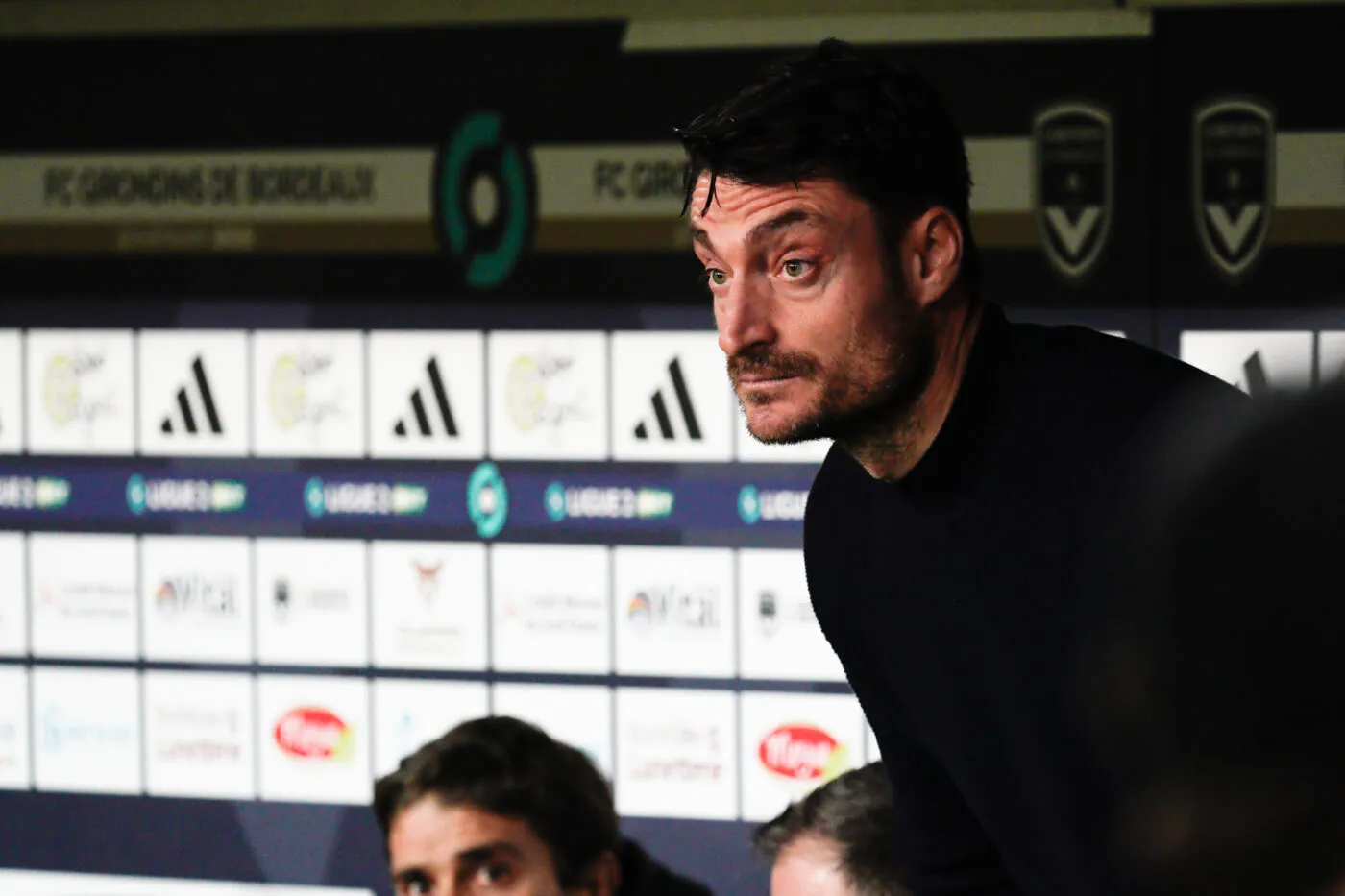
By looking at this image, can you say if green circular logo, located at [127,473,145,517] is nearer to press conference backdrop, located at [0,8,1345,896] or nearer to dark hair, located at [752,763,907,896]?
press conference backdrop, located at [0,8,1345,896]

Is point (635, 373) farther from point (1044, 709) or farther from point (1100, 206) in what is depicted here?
point (1044, 709)

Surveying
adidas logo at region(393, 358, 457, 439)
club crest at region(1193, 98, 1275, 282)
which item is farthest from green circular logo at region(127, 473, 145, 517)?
club crest at region(1193, 98, 1275, 282)

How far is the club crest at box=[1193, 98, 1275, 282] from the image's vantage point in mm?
2383

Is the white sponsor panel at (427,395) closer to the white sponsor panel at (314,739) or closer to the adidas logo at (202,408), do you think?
the adidas logo at (202,408)

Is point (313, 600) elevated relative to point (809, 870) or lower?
elevated

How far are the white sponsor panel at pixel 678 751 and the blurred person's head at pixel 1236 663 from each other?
2.22 m

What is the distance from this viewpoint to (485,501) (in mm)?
2637

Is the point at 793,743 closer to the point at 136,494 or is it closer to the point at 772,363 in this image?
the point at 136,494

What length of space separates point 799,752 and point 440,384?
0.73 m

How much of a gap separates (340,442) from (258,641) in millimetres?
335

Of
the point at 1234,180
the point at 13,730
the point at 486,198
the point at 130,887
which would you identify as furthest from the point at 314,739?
the point at 1234,180

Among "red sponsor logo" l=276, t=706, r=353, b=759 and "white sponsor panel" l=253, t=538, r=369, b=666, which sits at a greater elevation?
"white sponsor panel" l=253, t=538, r=369, b=666

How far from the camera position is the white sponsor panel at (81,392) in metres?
2.77

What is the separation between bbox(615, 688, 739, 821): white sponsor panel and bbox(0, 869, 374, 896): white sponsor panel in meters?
0.47
